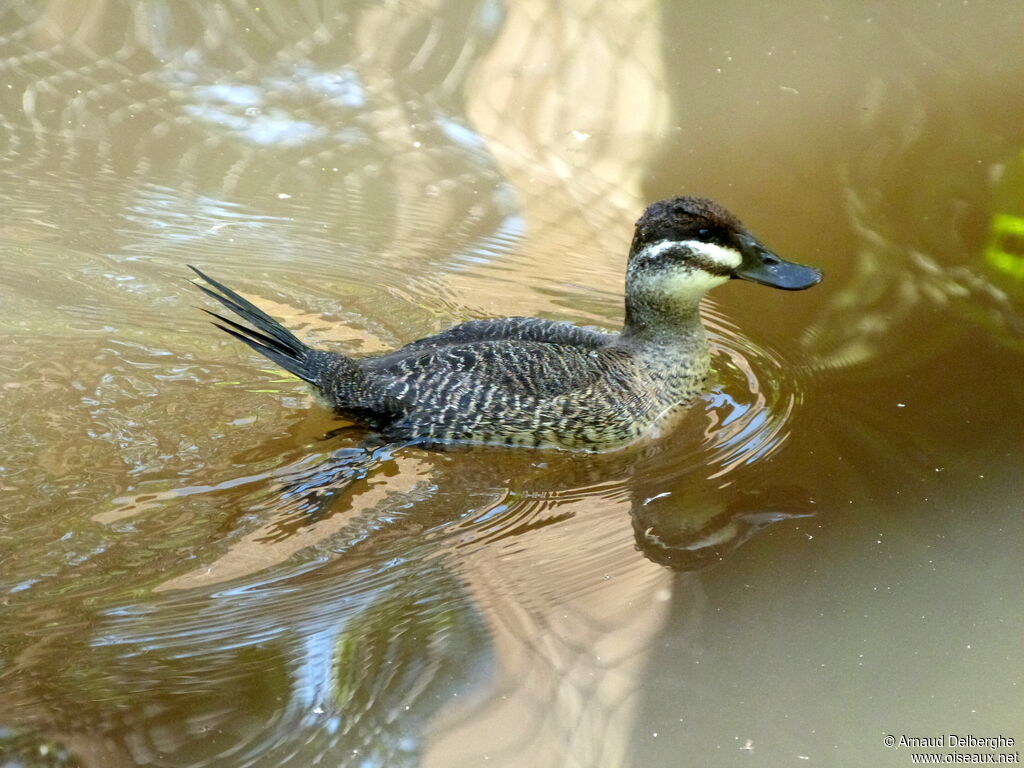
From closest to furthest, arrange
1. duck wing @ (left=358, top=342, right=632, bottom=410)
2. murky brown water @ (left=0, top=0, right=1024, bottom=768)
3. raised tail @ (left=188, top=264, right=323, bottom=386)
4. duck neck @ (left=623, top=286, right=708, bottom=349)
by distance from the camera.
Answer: murky brown water @ (left=0, top=0, right=1024, bottom=768), duck wing @ (left=358, top=342, right=632, bottom=410), raised tail @ (left=188, top=264, right=323, bottom=386), duck neck @ (left=623, top=286, right=708, bottom=349)

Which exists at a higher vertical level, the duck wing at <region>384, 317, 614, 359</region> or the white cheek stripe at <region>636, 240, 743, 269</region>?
the white cheek stripe at <region>636, 240, 743, 269</region>

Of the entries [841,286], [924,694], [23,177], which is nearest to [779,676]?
[924,694]

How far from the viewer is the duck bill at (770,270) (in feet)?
13.6

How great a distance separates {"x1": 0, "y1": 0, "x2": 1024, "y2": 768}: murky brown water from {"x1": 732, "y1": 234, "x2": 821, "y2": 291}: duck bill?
551mm

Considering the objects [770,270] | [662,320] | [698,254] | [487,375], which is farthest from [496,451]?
[770,270]

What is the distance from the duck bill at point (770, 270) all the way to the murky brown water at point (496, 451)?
0.55m

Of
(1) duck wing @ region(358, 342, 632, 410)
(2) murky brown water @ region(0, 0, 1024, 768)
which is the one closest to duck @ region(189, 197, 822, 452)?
(1) duck wing @ region(358, 342, 632, 410)

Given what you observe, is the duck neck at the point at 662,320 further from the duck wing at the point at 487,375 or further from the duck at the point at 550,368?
the duck wing at the point at 487,375

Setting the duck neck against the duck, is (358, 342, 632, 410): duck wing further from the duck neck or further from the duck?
the duck neck

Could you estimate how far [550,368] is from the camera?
13.5 ft

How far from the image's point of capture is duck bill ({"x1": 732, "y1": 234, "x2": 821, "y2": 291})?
13.6 ft

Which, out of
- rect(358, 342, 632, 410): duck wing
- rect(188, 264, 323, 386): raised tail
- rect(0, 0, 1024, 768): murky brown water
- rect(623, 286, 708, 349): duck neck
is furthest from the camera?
rect(623, 286, 708, 349): duck neck

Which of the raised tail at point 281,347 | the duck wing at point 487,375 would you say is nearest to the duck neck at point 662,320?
the duck wing at point 487,375

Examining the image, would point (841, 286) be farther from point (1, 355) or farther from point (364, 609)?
point (1, 355)
